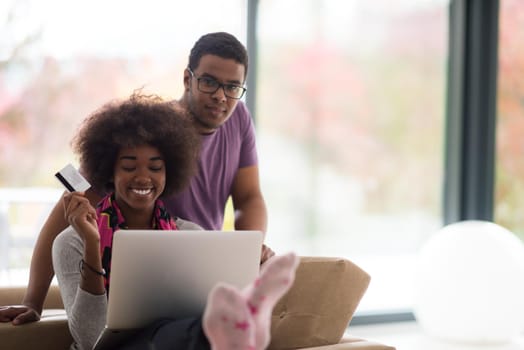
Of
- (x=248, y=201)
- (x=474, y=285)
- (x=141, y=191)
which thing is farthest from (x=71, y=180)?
(x=474, y=285)

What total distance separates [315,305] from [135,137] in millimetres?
716

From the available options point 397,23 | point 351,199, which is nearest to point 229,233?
point 351,199

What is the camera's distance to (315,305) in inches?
82.3

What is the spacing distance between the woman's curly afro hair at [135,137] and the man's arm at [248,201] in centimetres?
42

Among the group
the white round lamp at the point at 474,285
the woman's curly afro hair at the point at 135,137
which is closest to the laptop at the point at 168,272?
the woman's curly afro hair at the point at 135,137

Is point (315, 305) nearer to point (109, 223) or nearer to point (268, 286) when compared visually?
point (268, 286)

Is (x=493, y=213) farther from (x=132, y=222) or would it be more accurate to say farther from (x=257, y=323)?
(x=257, y=323)

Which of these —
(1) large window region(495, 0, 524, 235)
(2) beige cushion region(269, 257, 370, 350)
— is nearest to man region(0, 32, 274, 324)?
(2) beige cushion region(269, 257, 370, 350)

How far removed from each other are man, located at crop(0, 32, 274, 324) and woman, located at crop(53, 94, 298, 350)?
13 centimetres

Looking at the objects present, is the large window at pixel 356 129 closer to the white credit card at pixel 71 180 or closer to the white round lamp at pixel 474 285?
the white round lamp at pixel 474 285

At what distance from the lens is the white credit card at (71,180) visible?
2.08m

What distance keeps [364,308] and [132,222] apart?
3140 mm

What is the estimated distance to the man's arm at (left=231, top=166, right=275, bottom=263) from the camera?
9.53 feet

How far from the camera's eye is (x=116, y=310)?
1972mm
